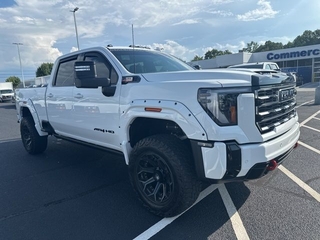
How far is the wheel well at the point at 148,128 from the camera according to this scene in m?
3.16

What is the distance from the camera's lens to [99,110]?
3682 mm

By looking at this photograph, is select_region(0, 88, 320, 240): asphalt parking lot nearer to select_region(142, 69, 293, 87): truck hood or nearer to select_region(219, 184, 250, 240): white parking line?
select_region(219, 184, 250, 240): white parking line

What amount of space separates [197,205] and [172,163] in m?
0.90

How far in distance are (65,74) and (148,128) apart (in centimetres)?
227

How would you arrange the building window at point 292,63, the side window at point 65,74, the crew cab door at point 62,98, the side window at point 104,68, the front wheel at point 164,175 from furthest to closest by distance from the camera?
the building window at point 292,63
the side window at point 65,74
the crew cab door at point 62,98
the side window at point 104,68
the front wheel at point 164,175

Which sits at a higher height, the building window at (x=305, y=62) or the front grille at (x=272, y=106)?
the building window at (x=305, y=62)

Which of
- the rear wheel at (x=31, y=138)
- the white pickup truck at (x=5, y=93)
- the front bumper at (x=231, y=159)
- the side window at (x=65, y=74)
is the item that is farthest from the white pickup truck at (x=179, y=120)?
the white pickup truck at (x=5, y=93)

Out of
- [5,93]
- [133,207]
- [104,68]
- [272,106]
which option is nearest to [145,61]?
[104,68]

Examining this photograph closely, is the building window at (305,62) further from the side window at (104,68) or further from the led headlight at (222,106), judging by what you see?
the led headlight at (222,106)

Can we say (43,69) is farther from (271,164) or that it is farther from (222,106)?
(271,164)

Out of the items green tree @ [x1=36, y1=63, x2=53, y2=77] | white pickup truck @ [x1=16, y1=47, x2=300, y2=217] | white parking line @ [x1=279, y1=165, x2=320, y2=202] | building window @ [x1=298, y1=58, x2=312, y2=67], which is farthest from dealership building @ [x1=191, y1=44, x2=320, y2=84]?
green tree @ [x1=36, y1=63, x2=53, y2=77]

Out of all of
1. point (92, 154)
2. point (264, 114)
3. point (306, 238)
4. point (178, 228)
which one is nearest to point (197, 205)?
point (178, 228)

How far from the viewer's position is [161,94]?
2.82 m

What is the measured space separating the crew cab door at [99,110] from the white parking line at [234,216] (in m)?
1.63
